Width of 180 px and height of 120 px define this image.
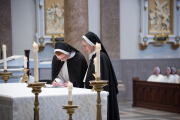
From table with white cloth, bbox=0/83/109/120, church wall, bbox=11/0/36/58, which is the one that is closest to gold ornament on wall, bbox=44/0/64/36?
church wall, bbox=11/0/36/58

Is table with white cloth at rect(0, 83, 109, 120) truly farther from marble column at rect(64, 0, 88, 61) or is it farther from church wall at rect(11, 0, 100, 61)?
church wall at rect(11, 0, 100, 61)

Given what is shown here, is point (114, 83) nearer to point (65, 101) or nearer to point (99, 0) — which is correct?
point (65, 101)

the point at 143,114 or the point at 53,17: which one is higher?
the point at 53,17

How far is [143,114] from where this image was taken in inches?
345

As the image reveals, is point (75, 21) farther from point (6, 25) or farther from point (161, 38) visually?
point (161, 38)

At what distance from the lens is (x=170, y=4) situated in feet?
41.1

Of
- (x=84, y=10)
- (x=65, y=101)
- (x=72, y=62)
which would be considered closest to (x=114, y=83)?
(x=72, y=62)

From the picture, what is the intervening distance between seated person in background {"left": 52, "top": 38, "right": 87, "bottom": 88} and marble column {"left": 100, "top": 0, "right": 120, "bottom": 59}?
7.01 m

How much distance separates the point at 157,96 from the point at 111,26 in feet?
12.0

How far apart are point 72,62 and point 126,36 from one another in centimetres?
789

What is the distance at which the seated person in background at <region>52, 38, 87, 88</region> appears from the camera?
4305 mm

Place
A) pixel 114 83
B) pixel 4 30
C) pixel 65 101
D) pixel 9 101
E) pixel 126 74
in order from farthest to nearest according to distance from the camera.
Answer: pixel 126 74 → pixel 4 30 → pixel 114 83 → pixel 65 101 → pixel 9 101

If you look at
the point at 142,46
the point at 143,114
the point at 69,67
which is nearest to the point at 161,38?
the point at 142,46

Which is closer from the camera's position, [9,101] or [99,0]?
[9,101]
